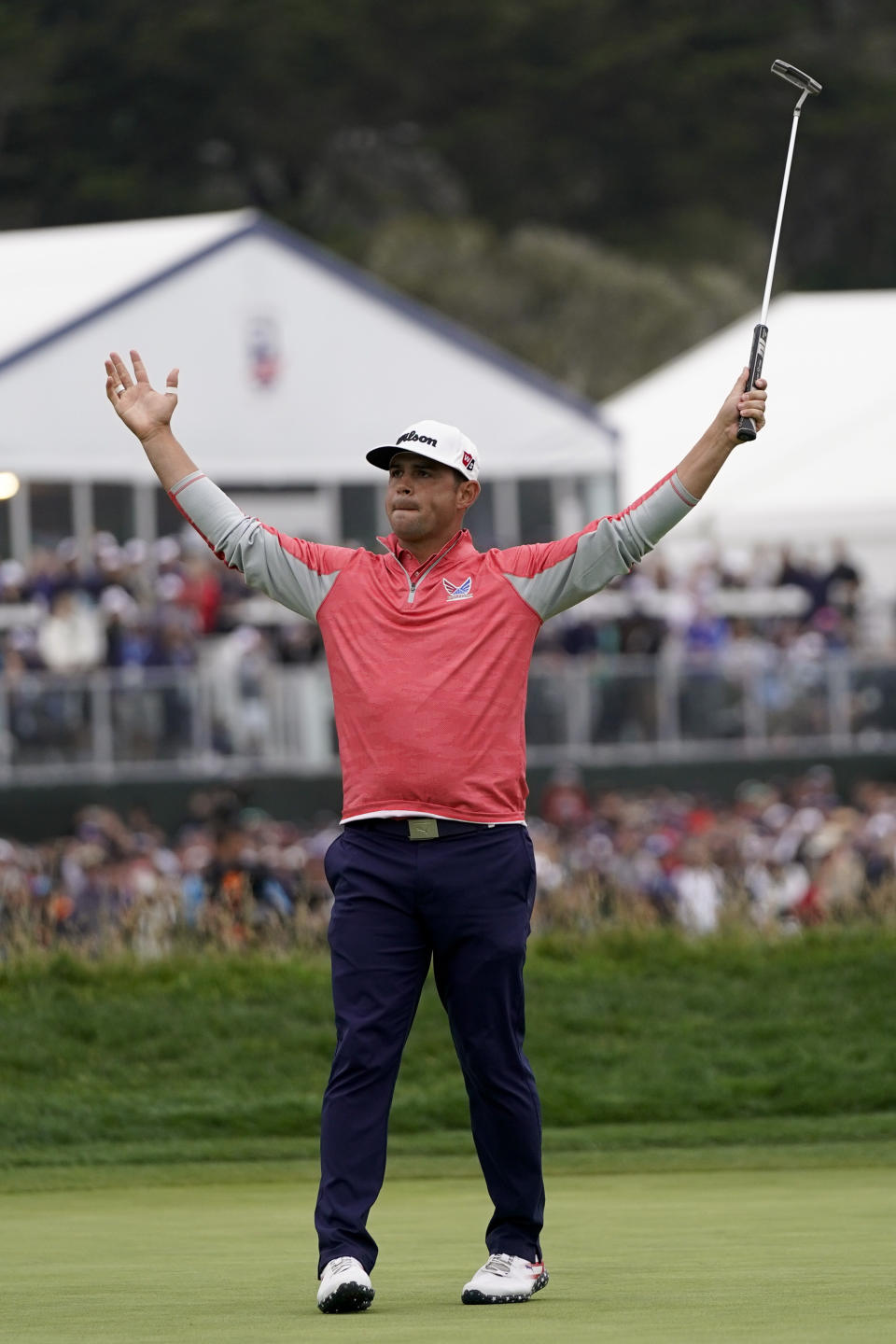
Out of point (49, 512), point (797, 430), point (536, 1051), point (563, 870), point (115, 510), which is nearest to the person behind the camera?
point (536, 1051)

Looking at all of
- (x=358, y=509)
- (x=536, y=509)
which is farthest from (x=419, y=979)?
(x=536, y=509)

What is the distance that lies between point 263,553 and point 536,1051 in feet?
20.9

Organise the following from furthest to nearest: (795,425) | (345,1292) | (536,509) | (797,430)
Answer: (795,425) → (797,430) → (536,509) → (345,1292)

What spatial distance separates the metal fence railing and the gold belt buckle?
17277mm

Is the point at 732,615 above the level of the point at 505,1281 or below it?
above

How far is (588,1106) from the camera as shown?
11844 millimetres

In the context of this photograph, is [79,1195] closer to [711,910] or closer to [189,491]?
[189,491]

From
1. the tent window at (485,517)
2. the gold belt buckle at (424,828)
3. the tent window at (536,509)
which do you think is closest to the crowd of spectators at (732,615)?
the tent window at (536,509)

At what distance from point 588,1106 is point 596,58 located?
52344mm

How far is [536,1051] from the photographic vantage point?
41.5 ft

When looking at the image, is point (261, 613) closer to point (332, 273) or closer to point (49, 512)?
point (49, 512)

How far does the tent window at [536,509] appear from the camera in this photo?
33.3 meters

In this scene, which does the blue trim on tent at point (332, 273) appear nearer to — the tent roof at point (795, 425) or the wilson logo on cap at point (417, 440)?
the tent roof at point (795, 425)

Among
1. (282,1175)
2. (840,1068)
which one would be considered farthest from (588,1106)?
(282,1175)
